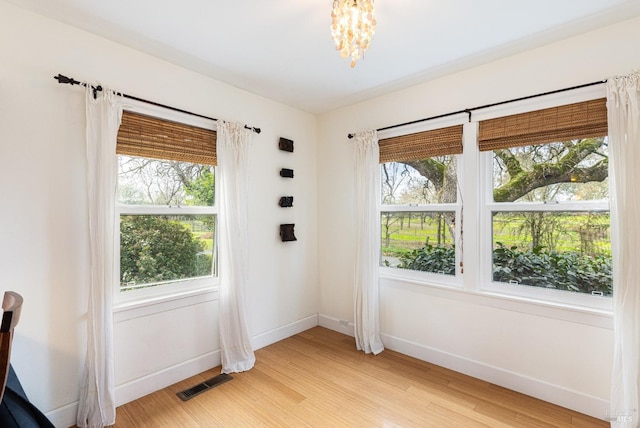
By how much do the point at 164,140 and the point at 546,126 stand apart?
289 centimetres

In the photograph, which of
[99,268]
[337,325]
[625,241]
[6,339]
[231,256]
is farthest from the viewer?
[337,325]

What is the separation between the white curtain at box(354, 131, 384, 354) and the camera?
3080 millimetres

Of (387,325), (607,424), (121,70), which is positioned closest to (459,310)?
(387,325)

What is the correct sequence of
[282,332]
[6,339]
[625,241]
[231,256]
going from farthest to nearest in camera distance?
[282,332] → [231,256] → [625,241] → [6,339]

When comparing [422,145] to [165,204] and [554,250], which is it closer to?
[554,250]

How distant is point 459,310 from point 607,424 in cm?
108

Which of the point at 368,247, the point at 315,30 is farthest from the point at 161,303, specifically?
the point at 315,30

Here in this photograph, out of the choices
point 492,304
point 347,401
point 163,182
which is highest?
point 163,182

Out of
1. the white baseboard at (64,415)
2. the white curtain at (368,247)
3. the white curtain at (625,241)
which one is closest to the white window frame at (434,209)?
the white curtain at (368,247)

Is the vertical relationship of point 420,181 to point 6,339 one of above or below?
above

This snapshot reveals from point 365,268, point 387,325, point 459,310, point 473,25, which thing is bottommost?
point 387,325

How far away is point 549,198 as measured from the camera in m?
2.33

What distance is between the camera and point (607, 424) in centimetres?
199

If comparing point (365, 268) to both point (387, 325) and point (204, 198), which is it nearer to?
point (387, 325)
